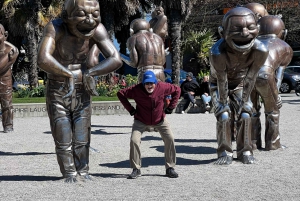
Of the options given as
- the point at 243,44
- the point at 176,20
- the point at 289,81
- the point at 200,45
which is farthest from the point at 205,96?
the point at 200,45

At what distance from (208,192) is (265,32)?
393 cm

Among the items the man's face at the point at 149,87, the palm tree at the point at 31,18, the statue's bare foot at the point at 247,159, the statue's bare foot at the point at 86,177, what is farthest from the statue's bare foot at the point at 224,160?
the palm tree at the point at 31,18

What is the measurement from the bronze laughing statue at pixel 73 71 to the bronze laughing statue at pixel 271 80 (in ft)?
9.81

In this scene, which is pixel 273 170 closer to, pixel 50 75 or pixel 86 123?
pixel 86 123

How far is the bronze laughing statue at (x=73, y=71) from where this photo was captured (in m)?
6.36

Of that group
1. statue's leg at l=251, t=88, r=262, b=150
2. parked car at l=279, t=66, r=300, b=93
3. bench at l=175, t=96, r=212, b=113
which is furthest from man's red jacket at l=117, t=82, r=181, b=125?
parked car at l=279, t=66, r=300, b=93

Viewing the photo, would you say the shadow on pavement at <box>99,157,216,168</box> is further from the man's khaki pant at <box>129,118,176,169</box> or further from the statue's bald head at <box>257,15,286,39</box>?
the statue's bald head at <box>257,15,286,39</box>

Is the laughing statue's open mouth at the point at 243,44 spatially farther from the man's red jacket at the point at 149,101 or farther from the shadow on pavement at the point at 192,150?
the shadow on pavement at the point at 192,150

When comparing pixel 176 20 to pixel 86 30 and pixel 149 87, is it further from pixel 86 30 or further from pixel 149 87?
pixel 86 30

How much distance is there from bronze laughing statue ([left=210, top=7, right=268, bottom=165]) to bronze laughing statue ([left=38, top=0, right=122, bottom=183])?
5.18 feet

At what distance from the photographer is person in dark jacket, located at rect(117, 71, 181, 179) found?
687cm

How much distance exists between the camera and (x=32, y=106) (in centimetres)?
1631

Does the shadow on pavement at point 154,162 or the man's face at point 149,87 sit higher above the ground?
the man's face at point 149,87

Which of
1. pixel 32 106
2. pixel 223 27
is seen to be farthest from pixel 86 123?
pixel 32 106
